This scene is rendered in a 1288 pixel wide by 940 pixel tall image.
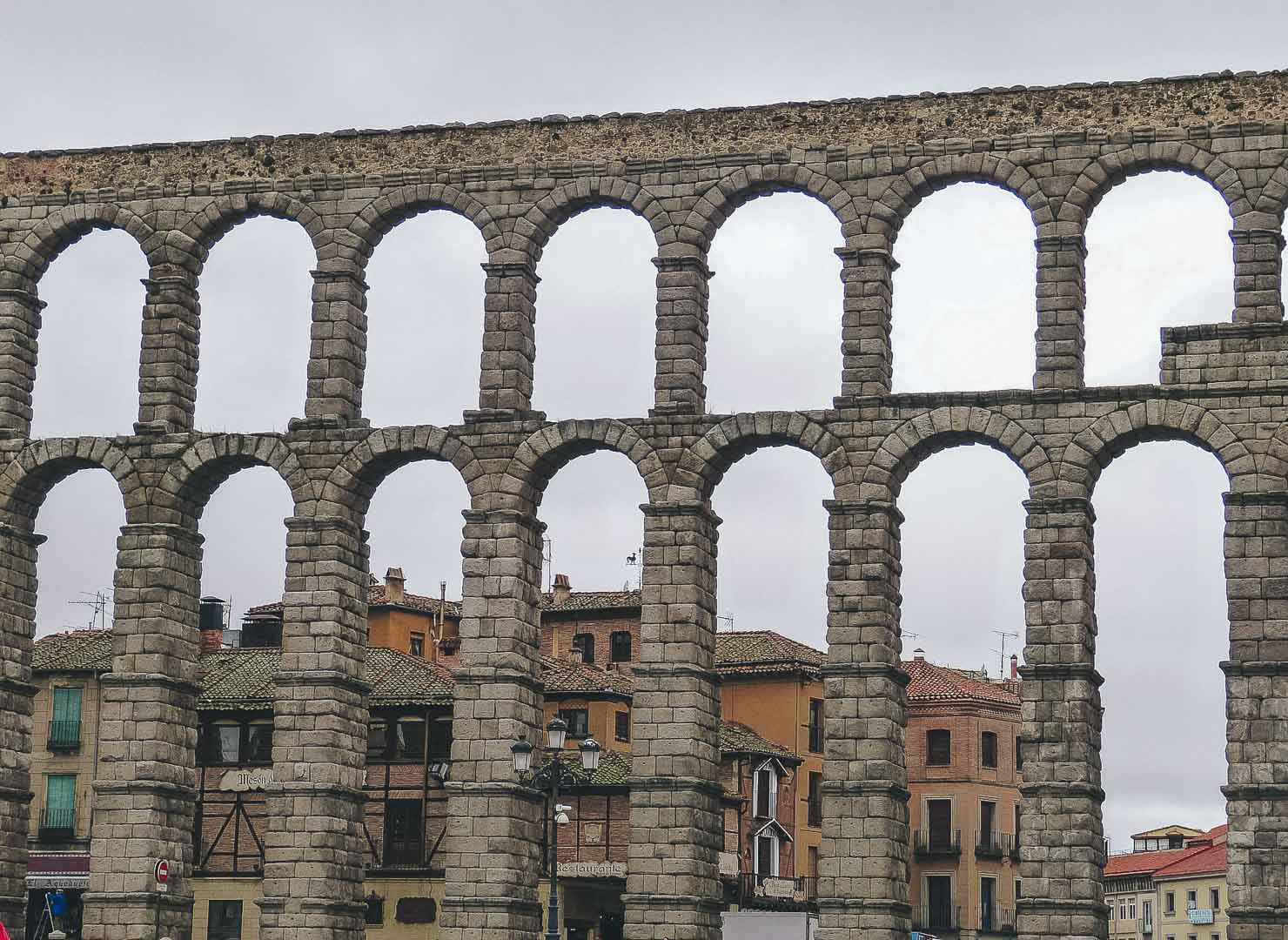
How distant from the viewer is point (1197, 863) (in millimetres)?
92625

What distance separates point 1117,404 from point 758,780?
28905mm

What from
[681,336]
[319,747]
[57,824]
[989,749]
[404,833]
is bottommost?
[404,833]

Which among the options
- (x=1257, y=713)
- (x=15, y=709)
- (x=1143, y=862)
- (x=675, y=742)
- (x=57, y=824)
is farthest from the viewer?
(x=1143, y=862)

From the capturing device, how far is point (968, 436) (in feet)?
139

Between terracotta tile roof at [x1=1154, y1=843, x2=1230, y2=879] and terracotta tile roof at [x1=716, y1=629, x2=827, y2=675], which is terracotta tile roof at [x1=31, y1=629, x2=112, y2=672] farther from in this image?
terracotta tile roof at [x1=1154, y1=843, x2=1230, y2=879]

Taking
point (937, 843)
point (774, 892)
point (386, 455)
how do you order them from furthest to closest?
point (937, 843) → point (774, 892) → point (386, 455)

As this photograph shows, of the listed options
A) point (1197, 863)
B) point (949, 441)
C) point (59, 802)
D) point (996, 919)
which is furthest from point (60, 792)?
point (1197, 863)

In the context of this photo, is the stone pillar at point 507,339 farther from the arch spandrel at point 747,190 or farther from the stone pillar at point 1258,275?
the stone pillar at point 1258,275

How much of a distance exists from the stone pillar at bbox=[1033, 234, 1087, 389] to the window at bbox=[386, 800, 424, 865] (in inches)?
872

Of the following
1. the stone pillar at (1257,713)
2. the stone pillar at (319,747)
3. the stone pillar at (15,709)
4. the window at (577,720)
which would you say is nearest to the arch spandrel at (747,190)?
the stone pillar at (319,747)

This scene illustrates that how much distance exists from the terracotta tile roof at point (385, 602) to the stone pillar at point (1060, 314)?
1176 inches

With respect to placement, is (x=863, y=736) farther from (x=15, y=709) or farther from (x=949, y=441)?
(x=15, y=709)

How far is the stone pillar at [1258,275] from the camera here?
1634 inches

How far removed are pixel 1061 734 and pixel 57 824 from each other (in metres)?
30.3
